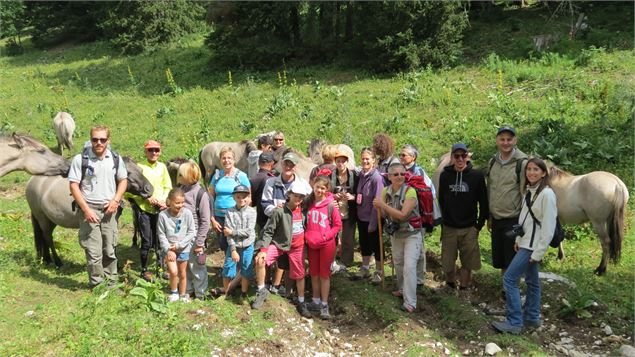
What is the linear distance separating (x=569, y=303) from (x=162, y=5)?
26.0 m

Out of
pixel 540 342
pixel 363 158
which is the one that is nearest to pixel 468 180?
pixel 363 158

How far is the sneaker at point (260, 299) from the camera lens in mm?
5961

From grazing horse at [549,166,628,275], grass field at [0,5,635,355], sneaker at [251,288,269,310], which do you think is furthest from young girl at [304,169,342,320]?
grazing horse at [549,166,628,275]

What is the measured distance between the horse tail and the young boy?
4779 millimetres

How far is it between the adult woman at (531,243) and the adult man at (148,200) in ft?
14.7

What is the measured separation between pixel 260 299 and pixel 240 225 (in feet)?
2.97

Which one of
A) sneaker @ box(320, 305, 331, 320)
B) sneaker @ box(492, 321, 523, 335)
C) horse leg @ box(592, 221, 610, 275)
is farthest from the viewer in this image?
horse leg @ box(592, 221, 610, 275)

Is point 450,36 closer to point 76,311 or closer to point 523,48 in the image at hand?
point 523,48

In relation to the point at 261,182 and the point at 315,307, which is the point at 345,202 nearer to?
the point at 261,182

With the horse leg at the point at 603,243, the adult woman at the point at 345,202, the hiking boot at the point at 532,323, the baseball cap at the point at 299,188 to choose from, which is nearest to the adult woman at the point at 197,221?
the baseball cap at the point at 299,188

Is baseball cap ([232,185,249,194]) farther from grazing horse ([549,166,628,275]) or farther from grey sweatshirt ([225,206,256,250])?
grazing horse ([549,166,628,275])

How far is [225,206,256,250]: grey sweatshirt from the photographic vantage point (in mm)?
5977

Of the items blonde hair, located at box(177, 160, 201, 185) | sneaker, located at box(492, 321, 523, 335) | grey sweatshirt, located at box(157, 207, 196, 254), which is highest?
blonde hair, located at box(177, 160, 201, 185)

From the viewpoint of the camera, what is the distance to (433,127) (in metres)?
13.8
